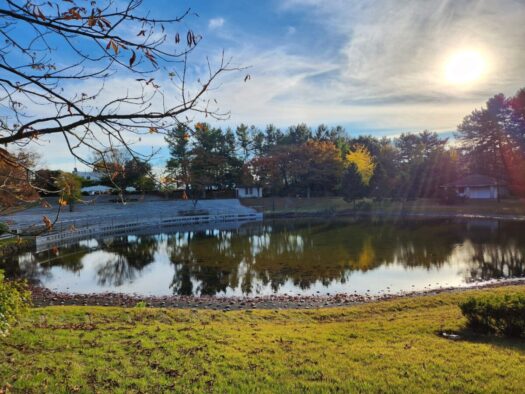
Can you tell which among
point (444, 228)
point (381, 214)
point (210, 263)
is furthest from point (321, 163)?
point (210, 263)

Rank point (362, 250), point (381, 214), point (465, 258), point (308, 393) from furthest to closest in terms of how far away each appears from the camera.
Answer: point (381, 214), point (362, 250), point (465, 258), point (308, 393)

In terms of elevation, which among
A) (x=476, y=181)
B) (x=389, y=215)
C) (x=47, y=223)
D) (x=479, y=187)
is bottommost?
(x=389, y=215)

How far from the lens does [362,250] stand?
72.6ft

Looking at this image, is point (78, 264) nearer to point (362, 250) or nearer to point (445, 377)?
point (362, 250)

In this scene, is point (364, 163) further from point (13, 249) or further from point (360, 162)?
point (13, 249)

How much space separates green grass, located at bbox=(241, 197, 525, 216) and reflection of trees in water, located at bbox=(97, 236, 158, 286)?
87.7ft

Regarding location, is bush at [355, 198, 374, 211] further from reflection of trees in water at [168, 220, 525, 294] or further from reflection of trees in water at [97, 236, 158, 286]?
reflection of trees in water at [97, 236, 158, 286]

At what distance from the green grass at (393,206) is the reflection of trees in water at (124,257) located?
26.7 m

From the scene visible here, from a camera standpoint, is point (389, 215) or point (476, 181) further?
point (476, 181)

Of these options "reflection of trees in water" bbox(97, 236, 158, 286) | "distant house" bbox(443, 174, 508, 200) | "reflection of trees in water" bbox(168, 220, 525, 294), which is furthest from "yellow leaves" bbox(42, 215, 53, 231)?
"distant house" bbox(443, 174, 508, 200)

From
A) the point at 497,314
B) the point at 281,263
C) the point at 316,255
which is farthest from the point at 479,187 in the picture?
the point at 497,314

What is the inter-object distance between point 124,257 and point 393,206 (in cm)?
3755

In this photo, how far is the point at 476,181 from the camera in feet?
166

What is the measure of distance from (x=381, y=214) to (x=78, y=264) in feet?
120
